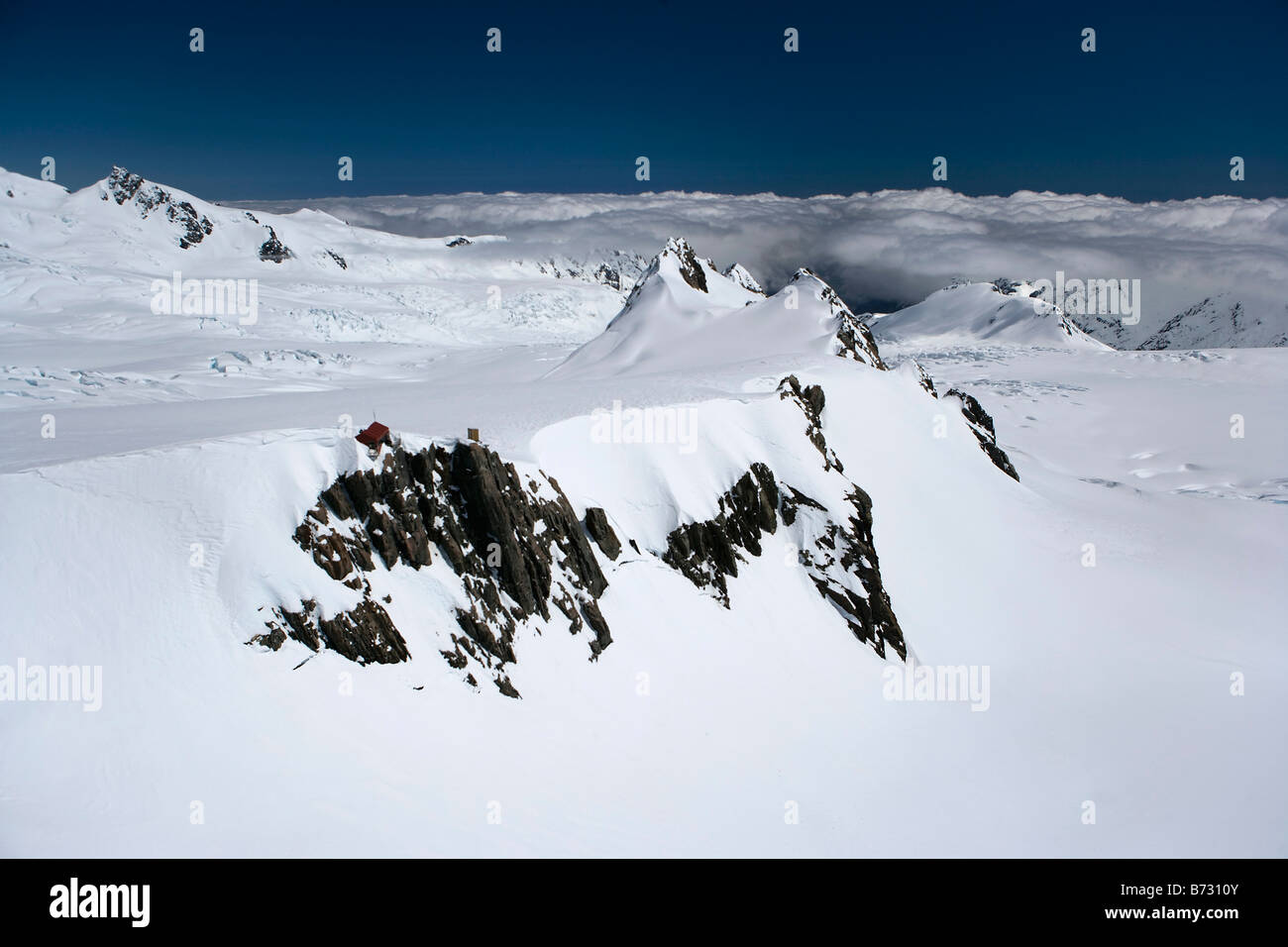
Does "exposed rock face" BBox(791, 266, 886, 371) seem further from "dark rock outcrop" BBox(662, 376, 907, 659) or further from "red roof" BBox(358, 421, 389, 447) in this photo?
"red roof" BBox(358, 421, 389, 447)

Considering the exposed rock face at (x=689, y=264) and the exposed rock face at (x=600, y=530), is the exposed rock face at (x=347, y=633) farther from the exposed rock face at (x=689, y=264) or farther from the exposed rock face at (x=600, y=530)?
the exposed rock face at (x=689, y=264)

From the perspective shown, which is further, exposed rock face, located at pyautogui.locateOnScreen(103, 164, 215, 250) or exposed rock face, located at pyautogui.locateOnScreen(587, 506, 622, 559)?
exposed rock face, located at pyautogui.locateOnScreen(103, 164, 215, 250)

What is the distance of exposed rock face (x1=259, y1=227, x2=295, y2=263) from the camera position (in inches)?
6914

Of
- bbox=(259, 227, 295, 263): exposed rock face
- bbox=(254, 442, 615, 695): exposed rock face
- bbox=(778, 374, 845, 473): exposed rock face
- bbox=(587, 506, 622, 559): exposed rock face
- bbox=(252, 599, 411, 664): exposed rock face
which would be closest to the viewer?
bbox=(252, 599, 411, 664): exposed rock face

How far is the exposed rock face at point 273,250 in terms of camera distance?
6914 inches

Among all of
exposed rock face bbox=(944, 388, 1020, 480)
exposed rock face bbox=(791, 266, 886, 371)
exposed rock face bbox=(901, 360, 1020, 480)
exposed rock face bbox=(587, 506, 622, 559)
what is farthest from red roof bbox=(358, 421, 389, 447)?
exposed rock face bbox=(944, 388, 1020, 480)

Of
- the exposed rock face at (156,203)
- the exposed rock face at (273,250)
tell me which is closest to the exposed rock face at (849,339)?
the exposed rock face at (273,250)

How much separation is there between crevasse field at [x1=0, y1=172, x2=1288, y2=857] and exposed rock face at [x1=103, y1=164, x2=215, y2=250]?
148 m

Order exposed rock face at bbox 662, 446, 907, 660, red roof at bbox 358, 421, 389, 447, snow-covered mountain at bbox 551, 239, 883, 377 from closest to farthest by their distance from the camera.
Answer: red roof at bbox 358, 421, 389, 447 < exposed rock face at bbox 662, 446, 907, 660 < snow-covered mountain at bbox 551, 239, 883, 377

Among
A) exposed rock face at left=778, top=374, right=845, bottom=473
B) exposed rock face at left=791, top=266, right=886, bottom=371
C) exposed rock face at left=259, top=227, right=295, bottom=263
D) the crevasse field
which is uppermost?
exposed rock face at left=259, top=227, right=295, bottom=263

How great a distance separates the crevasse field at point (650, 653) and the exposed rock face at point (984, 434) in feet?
11.2

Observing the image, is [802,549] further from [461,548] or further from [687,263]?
[687,263]
